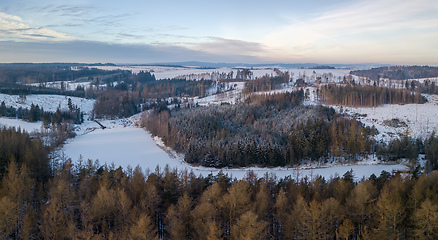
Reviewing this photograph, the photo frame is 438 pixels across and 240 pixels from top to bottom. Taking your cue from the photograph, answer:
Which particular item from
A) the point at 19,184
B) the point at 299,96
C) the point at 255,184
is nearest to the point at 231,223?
the point at 255,184

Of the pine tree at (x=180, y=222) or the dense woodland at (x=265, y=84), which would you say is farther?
the dense woodland at (x=265, y=84)

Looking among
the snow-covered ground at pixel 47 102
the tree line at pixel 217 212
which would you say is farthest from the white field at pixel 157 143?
the tree line at pixel 217 212

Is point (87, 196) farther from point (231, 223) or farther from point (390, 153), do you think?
point (390, 153)

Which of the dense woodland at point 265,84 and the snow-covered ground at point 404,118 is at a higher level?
the dense woodland at point 265,84

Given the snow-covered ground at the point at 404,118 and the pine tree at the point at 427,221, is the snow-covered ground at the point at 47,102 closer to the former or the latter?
the snow-covered ground at the point at 404,118

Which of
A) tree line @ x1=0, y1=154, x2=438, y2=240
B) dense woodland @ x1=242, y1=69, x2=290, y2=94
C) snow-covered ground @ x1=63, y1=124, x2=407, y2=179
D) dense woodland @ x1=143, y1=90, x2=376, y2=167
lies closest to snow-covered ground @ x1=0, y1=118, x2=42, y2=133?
snow-covered ground @ x1=63, y1=124, x2=407, y2=179

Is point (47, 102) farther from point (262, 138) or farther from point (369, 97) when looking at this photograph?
point (369, 97)
